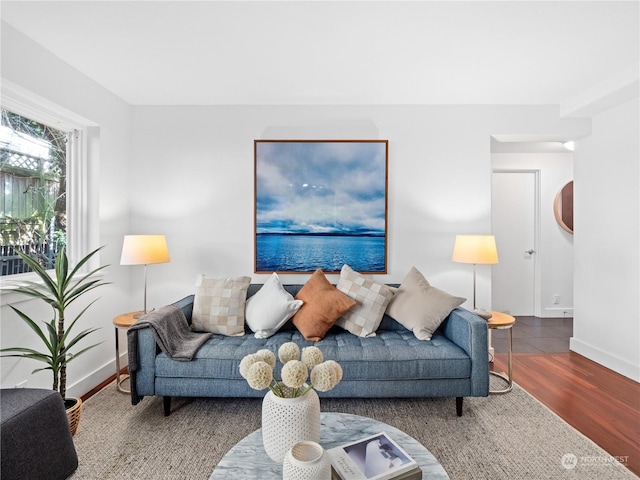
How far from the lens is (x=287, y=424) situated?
1.32m

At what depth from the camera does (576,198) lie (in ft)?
11.7

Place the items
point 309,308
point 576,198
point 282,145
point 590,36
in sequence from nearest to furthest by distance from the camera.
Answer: point 590,36
point 309,308
point 282,145
point 576,198

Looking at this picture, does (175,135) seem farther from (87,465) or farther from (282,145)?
(87,465)

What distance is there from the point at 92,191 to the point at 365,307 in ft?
7.92

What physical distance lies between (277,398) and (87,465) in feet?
4.26

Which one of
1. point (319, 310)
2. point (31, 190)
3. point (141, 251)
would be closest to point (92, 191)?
point (31, 190)

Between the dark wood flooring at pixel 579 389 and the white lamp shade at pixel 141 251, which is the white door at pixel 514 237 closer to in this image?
the dark wood flooring at pixel 579 389

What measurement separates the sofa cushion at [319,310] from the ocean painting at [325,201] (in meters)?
0.59

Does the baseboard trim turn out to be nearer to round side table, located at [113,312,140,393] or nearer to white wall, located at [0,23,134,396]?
round side table, located at [113,312,140,393]

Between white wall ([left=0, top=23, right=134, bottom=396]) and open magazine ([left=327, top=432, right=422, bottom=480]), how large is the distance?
207cm

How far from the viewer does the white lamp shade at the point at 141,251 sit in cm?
272

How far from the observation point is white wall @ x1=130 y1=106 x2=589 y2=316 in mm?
3289

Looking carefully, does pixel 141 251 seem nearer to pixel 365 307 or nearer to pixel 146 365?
pixel 146 365

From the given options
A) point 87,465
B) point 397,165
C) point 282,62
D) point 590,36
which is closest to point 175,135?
point 282,62
